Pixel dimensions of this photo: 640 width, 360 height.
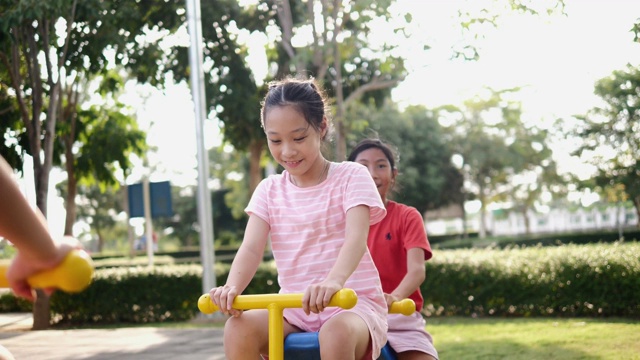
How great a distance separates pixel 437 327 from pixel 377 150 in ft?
20.3

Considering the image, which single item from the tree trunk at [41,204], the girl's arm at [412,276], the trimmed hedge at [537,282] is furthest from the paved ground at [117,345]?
the trimmed hedge at [537,282]

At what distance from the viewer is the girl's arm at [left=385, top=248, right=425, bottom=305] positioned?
11.3 feet

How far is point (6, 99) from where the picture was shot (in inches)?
500

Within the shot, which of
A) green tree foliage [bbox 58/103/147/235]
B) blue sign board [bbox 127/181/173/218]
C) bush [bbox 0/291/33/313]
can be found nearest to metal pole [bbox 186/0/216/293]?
green tree foliage [bbox 58/103/147/235]

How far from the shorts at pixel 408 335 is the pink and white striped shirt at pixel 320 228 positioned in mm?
595

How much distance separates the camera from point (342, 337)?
237 centimetres

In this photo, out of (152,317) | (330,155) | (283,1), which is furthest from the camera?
(283,1)

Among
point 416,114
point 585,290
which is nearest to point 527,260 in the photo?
point 585,290

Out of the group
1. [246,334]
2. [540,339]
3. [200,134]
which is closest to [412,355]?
[246,334]

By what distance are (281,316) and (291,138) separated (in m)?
0.63

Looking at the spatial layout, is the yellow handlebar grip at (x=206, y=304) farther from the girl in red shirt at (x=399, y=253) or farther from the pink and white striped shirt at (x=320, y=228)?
the girl in red shirt at (x=399, y=253)

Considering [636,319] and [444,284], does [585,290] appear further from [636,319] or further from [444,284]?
[444,284]

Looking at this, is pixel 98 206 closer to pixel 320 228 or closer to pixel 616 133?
pixel 616 133

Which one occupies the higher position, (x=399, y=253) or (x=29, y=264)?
(x=29, y=264)
